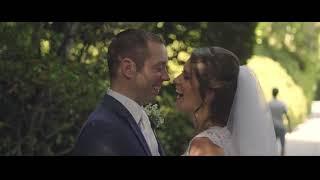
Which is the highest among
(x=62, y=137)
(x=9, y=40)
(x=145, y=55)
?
(x=9, y=40)

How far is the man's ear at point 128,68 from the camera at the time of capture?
248 cm

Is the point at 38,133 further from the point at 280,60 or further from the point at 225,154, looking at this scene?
the point at 280,60

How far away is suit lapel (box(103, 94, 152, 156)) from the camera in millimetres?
2459

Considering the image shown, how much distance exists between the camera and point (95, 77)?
23.4ft

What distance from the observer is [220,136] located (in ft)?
8.74

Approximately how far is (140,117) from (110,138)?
0.70 feet

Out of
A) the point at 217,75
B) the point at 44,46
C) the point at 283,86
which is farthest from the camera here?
the point at 283,86

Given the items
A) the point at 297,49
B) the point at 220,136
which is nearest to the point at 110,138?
the point at 220,136

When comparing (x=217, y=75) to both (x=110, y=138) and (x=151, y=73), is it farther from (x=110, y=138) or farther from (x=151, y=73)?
(x=110, y=138)

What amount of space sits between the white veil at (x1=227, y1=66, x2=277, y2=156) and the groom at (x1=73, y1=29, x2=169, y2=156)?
16.2 inches

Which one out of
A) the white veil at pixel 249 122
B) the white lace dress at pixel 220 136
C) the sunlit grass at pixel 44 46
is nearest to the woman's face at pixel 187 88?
the white lace dress at pixel 220 136

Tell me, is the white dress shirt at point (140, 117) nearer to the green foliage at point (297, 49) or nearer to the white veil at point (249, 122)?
the white veil at point (249, 122)

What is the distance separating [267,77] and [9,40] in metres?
6.36
